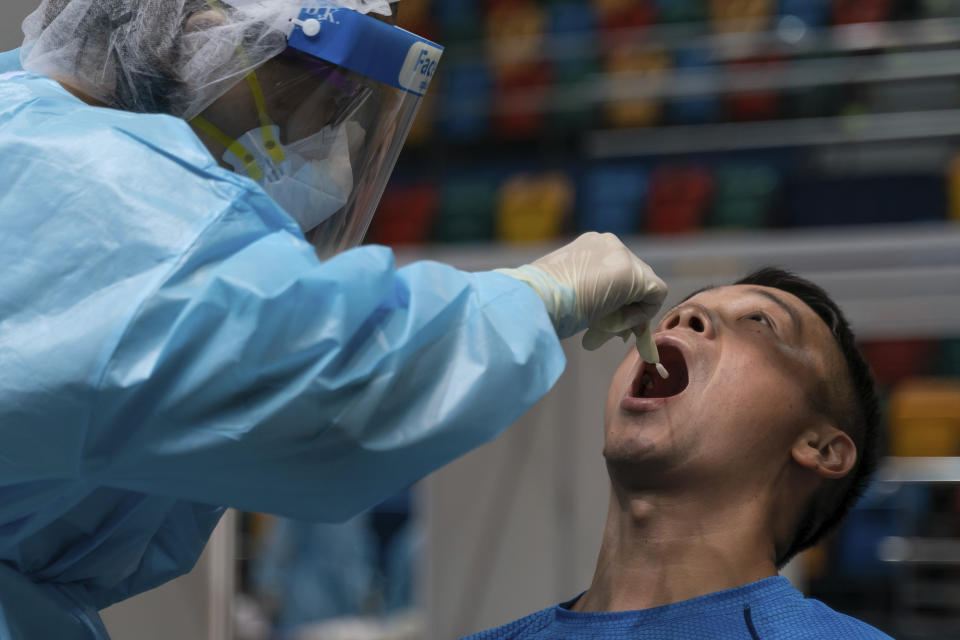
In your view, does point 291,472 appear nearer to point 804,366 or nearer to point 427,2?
point 804,366

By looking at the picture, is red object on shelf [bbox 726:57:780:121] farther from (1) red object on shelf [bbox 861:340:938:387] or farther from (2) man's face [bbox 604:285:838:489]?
(2) man's face [bbox 604:285:838:489]

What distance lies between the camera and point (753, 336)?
5.41 feet

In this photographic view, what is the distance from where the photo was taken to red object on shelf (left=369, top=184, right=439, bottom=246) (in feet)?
22.0

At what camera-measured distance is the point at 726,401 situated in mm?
1579

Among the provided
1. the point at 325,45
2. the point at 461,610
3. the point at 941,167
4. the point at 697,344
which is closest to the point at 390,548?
the point at 461,610

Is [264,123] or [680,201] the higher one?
[264,123]

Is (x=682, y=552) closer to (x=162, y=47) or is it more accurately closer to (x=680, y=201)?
(x=162, y=47)

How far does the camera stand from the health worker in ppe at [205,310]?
985mm

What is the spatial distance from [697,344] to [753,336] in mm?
87

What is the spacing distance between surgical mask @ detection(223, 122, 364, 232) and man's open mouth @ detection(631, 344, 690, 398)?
599mm

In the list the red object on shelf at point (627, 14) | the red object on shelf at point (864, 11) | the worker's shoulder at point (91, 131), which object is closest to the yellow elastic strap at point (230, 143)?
the worker's shoulder at point (91, 131)

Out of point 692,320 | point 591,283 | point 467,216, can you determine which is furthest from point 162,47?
point 467,216

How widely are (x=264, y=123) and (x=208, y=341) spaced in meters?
0.36

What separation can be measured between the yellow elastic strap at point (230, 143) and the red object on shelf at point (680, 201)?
192 inches
